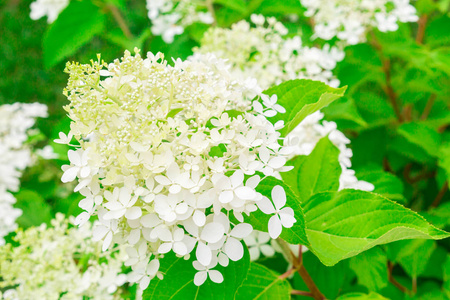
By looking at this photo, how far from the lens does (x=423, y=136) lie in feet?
4.76

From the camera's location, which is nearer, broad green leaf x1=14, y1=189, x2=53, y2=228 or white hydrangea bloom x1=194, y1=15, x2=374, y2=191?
white hydrangea bloom x1=194, y1=15, x2=374, y2=191

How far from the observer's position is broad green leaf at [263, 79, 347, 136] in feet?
2.69

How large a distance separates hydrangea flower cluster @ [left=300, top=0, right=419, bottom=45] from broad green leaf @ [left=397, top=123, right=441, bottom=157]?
34cm

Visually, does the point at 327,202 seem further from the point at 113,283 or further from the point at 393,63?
the point at 393,63

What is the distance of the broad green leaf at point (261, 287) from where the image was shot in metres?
0.90

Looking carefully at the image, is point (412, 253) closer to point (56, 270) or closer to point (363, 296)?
point (363, 296)

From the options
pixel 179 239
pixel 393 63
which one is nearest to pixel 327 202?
pixel 179 239

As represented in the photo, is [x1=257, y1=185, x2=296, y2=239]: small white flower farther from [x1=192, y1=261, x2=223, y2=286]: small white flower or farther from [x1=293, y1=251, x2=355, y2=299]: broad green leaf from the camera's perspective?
[x1=293, y1=251, x2=355, y2=299]: broad green leaf

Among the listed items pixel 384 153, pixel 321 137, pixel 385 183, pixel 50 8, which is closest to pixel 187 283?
pixel 321 137

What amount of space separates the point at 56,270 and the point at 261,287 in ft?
1.83

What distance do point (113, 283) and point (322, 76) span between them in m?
0.85

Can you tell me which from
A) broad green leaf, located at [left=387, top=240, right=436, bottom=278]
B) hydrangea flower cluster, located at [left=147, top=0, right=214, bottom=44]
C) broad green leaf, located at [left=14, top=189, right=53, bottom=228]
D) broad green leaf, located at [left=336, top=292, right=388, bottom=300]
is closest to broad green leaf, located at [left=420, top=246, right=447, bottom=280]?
broad green leaf, located at [left=387, top=240, right=436, bottom=278]

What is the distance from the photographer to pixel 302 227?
72 centimetres

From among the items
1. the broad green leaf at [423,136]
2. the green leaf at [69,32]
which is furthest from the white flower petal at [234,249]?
the green leaf at [69,32]
